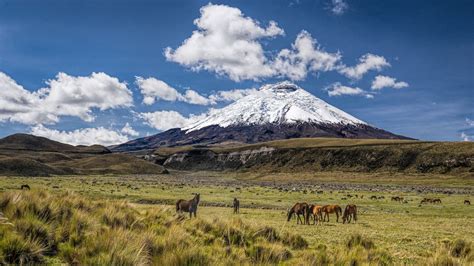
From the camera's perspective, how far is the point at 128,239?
27.9 feet

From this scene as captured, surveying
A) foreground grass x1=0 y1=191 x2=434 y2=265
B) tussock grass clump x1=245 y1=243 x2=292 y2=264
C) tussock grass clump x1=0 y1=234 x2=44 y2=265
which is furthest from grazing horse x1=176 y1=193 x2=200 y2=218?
tussock grass clump x1=0 y1=234 x2=44 y2=265

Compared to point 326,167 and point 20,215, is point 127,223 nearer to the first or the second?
point 20,215

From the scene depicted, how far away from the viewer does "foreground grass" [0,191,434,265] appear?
24.7 feet

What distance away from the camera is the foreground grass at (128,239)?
7523 millimetres

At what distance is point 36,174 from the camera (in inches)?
4336

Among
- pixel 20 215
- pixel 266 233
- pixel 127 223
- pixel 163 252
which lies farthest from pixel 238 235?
pixel 20 215

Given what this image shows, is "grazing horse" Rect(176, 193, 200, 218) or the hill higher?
the hill

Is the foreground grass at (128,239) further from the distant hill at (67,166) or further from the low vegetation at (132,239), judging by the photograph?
the distant hill at (67,166)

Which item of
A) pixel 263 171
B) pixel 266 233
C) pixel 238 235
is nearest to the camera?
pixel 238 235

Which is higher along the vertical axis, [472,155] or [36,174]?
[472,155]

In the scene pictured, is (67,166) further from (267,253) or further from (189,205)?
(267,253)

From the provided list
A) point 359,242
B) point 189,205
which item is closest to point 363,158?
point 189,205

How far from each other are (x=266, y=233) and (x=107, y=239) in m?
6.52

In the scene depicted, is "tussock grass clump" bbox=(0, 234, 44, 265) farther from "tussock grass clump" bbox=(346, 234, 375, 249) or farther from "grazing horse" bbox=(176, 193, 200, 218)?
"grazing horse" bbox=(176, 193, 200, 218)
